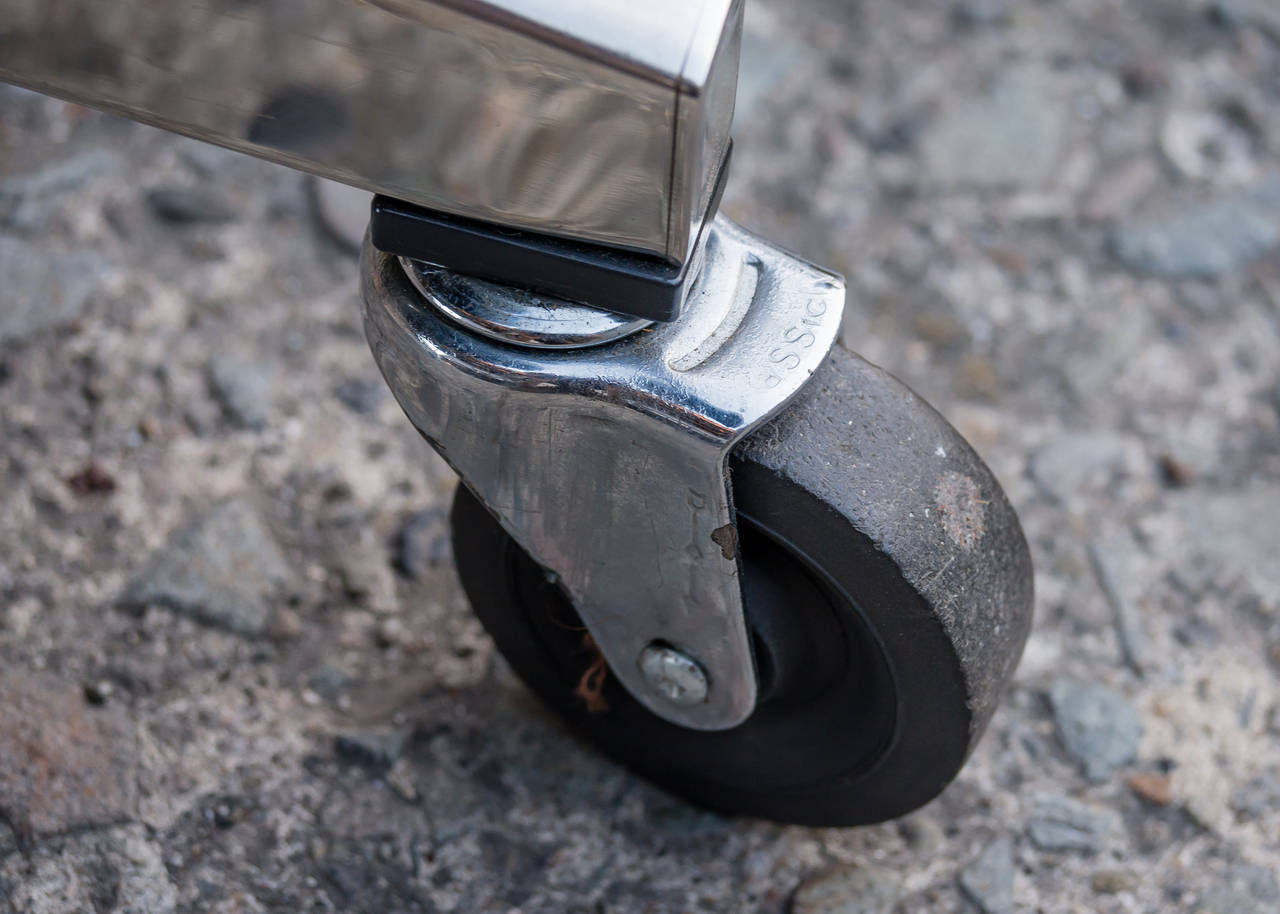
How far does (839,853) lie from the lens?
5.14 ft

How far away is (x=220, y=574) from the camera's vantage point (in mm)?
1750

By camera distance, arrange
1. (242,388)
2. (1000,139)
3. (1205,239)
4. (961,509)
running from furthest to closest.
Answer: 1. (1000,139)
2. (1205,239)
3. (242,388)
4. (961,509)

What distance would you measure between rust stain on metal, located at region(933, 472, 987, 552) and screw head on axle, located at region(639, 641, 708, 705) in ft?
1.02

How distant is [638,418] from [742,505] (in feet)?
0.49

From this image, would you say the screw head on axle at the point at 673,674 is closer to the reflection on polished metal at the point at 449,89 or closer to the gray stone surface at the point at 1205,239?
the reflection on polished metal at the point at 449,89

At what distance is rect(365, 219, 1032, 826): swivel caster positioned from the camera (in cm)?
116

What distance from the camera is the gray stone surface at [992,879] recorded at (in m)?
1.53

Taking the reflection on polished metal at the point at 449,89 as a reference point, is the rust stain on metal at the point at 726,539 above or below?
below

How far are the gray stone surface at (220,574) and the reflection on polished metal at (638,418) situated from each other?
577 mm

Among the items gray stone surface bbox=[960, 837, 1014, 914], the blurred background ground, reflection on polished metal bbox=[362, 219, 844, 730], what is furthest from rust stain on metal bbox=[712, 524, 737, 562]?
gray stone surface bbox=[960, 837, 1014, 914]

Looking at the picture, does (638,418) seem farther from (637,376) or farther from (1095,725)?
(1095,725)

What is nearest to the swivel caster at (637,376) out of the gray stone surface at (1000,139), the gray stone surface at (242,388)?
the gray stone surface at (242,388)

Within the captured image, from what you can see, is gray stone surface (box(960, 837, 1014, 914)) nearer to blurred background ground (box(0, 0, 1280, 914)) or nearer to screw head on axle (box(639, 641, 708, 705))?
blurred background ground (box(0, 0, 1280, 914))

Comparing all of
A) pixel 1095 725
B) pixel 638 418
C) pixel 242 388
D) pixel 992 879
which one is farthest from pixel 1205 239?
pixel 242 388
